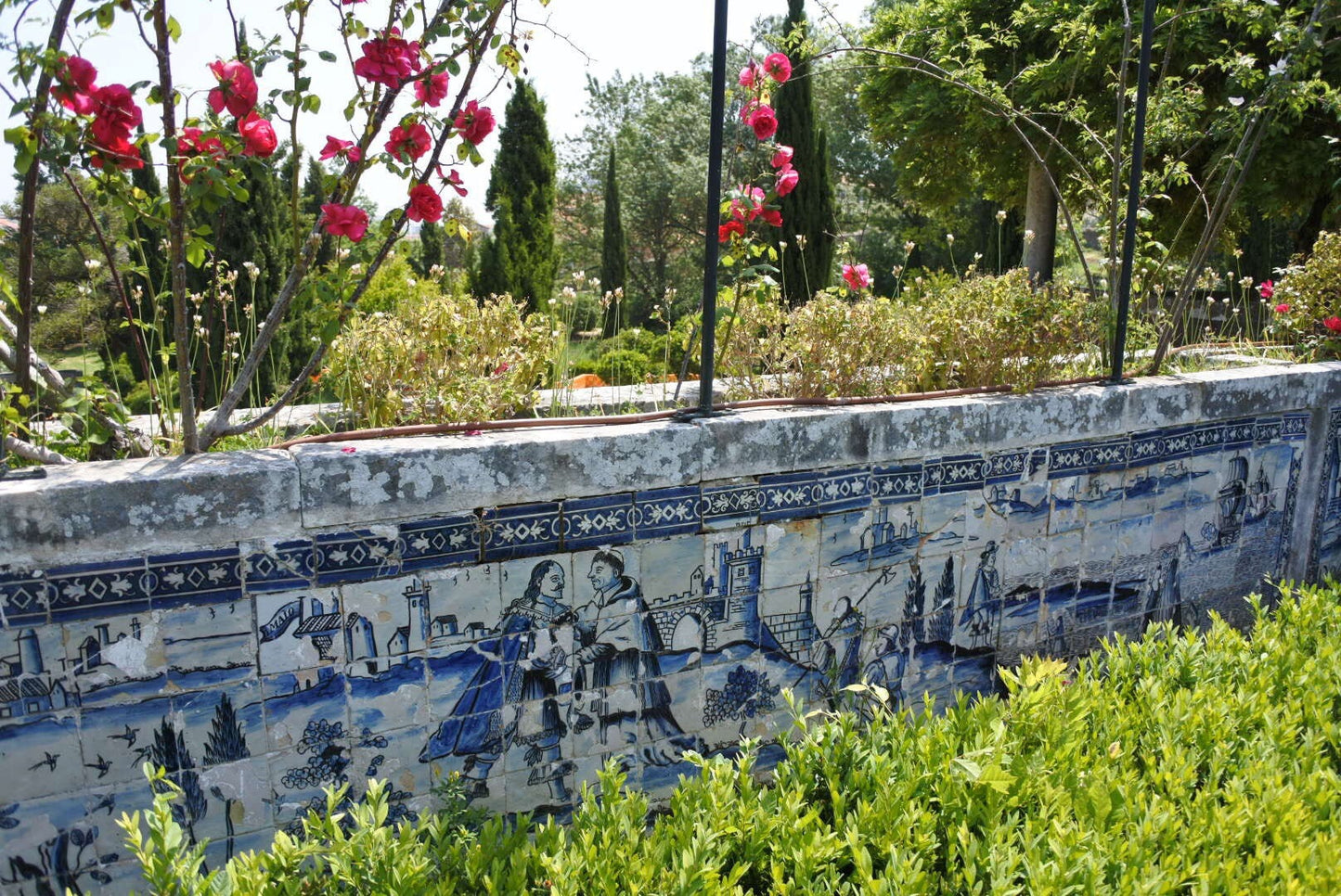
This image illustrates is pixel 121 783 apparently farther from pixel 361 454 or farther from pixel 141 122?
pixel 141 122

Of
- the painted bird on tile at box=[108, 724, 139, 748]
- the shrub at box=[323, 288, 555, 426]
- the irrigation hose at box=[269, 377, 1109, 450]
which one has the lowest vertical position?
the painted bird on tile at box=[108, 724, 139, 748]

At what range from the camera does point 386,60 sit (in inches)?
95.0

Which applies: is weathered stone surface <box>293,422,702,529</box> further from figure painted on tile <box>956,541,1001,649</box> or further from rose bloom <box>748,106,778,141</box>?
figure painted on tile <box>956,541,1001,649</box>

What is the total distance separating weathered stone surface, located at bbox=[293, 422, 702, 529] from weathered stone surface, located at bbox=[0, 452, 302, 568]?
0.30 ft

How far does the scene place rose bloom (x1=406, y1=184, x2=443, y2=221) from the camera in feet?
8.24

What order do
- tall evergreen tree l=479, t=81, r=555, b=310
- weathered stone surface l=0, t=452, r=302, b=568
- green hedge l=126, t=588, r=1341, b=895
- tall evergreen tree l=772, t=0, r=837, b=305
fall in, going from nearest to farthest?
green hedge l=126, t=588, r=1341, b=895 → weathered stone surface l=0, t=452, r=302, b=568 → tall evergreen tree l=479, t=81, r=555, b=310 → tall evergreen tree l=772, t=0, r=837, b=305

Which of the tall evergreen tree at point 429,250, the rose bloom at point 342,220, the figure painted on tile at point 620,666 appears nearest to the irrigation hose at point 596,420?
the figure painted on tile at point 620,666

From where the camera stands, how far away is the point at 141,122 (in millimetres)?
2211

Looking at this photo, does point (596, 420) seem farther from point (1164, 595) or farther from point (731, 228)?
point (1164, 595)

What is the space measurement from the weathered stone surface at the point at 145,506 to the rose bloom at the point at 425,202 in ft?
2.53

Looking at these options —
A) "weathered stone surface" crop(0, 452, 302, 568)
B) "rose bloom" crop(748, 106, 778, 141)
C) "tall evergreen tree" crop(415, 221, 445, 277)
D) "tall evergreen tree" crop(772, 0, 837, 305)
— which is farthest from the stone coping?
"tall evergreen tree" crop(415, 221, 445, 277)

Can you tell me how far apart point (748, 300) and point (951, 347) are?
0.87m

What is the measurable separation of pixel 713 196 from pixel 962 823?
5.88 ft

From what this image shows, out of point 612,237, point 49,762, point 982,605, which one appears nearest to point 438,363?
point 49,762
